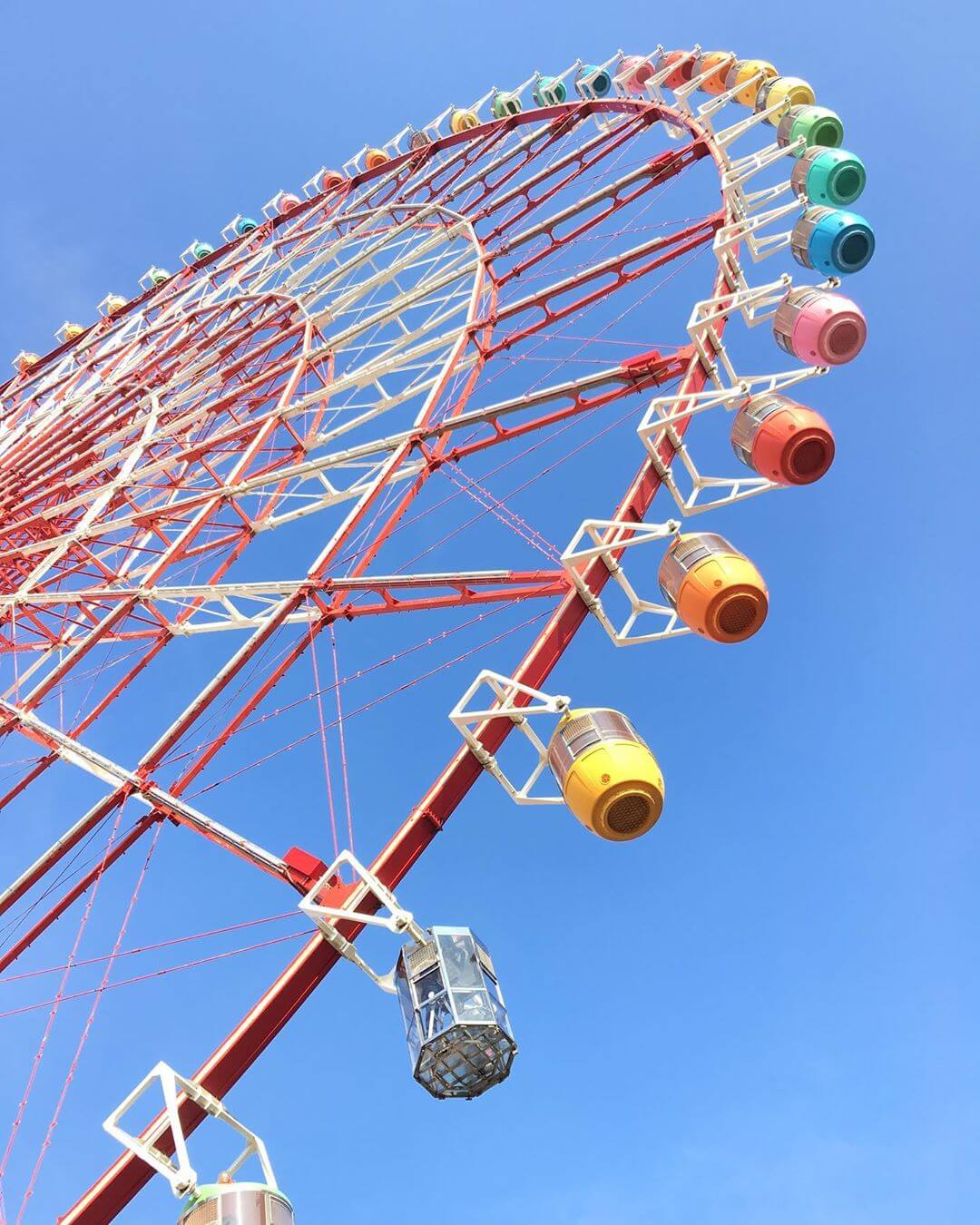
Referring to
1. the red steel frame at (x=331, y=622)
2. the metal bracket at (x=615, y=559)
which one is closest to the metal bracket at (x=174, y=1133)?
the red steel frame at (x=331, y=622)

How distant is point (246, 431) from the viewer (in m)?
15.3

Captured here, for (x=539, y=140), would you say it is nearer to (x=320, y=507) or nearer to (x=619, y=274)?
(x=619, y=274)

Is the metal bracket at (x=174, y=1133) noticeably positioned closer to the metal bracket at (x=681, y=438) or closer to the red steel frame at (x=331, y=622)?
the red steel frame at (x=331, y=622)

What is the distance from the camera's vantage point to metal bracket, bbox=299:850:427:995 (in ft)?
22.8

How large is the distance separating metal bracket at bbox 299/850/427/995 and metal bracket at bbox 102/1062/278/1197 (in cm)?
132

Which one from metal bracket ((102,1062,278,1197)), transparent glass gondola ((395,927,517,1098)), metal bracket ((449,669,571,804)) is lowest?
metal bracket ((102,1062,278,1197))

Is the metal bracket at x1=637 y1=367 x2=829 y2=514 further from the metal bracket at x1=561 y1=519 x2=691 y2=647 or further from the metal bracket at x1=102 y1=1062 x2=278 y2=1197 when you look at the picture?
the metal bracket at x1=102 y1=1062 x2=278 y2=1197

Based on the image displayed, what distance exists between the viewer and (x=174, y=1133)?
248 inches

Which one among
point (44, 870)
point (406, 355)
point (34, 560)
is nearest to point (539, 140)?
point (406, 355)

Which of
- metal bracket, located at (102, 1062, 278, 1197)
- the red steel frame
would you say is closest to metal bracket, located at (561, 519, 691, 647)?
the red steel frame

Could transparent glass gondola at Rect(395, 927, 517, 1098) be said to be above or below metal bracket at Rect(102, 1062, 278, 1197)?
above

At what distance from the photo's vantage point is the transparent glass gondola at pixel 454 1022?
6441 millimetres

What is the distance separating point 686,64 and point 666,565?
14.8 metres

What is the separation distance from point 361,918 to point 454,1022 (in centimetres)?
106
